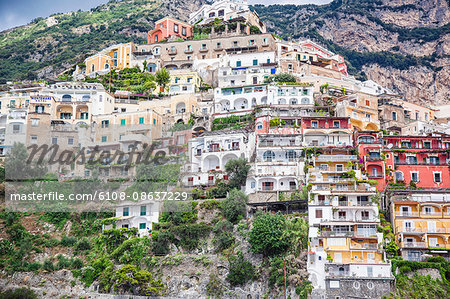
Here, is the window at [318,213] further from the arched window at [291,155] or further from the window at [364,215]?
the arched window at [291,155]

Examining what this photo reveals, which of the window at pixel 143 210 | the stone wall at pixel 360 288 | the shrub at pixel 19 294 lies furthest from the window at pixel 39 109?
the stone wall at pixel 360 288

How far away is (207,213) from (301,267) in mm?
11869

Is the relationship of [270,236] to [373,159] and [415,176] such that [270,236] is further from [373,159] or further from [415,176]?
[415,176]

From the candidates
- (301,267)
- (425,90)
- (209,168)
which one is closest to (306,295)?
(301,267)

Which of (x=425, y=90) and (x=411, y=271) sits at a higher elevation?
(x=425, y=90)

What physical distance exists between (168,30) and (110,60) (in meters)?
13.3

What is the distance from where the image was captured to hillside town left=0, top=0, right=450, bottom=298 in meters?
49.0

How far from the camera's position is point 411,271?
151 ft

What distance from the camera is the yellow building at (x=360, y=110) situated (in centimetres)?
6800

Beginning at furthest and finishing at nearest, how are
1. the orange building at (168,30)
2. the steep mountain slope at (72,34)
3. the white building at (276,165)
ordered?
the steep mountain slope at (72,34) < the orange building at (168,30) < the white building at (276,165)

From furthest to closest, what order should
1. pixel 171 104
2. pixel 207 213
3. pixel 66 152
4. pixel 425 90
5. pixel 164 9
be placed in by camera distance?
pixel 164 9 < pixel 425 90 < pixel 171 104 < pixel 66 152 < pixel 207 213

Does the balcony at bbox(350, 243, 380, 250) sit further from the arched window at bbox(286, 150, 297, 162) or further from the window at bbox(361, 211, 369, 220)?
the arched window at bbox(286, 150, 297, 162)

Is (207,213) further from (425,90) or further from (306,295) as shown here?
(425,90)

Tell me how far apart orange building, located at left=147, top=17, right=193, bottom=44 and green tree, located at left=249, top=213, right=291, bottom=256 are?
59.5 m
